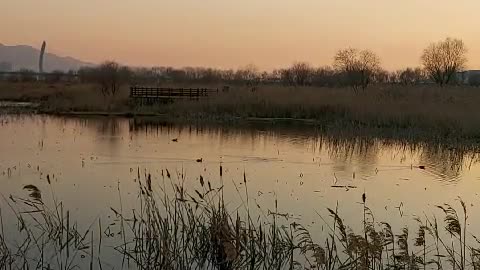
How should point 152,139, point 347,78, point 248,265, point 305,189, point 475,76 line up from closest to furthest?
point 248,265 < point 305,189 < point 152,139 < point 347,78 < point 475,76

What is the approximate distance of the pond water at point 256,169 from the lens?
343 inches

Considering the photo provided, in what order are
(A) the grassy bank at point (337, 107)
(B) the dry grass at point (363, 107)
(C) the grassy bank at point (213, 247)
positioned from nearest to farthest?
(C) the grassy bank at point (213, 247)
(B) the dry grass at point (363, 107)
(A) the grassy bank at point (337, 107)

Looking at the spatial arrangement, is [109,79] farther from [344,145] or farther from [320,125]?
[344,145]

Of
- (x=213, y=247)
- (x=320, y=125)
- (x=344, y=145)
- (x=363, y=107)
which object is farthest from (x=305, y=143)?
(x=213, y=247)

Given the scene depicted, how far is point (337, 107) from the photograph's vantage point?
26.1 m

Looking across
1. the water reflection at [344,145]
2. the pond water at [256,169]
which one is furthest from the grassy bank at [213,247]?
the water reflection at [344,145]

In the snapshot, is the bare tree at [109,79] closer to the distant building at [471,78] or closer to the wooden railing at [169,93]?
the wooden railing at [169,93]

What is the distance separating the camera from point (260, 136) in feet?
65.2

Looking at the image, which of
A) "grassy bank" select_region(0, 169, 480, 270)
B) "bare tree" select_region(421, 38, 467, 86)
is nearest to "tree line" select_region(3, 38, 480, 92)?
"bare tree" select_region(421, 38, 467, 86)

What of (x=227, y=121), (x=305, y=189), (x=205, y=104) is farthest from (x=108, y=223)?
(x=205, y=104)

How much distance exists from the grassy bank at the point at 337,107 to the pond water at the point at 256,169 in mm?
2928

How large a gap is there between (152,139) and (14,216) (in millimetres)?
10973

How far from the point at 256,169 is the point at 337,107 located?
14.5 m

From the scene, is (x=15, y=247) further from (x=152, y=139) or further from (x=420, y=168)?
(x=152, y=139)
